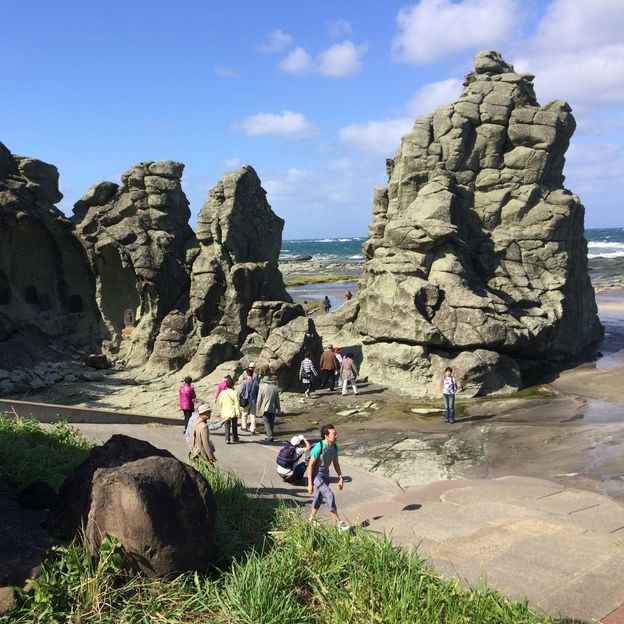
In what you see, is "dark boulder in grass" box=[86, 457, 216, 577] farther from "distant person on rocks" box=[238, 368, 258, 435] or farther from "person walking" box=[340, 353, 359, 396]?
"person walking" box=[340, 353, 359, 396]

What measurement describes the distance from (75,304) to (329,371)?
13.8 m

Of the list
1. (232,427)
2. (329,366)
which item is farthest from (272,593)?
(329,366)

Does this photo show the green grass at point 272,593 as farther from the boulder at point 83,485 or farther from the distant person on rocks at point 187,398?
the distant person on rocks at point 187,398

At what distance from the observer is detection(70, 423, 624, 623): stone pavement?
6.97 metres

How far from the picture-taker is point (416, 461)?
14.4 meters

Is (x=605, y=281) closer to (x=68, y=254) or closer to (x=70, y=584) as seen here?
(x=68, y=254)

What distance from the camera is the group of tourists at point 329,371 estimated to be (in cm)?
2139

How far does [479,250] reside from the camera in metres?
26.0

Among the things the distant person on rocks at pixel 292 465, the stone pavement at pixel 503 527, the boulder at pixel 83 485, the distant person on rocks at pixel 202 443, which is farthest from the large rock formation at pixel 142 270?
the boulder at pixel 83 485

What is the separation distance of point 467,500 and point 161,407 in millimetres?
12980

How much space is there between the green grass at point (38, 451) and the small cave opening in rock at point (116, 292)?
15.4 metres

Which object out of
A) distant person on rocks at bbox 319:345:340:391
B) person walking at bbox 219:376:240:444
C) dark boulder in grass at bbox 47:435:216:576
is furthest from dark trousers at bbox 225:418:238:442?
dark boulder in grass at bbox 47:435:216:576

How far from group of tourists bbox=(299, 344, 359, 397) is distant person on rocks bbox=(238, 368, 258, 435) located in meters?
4.12

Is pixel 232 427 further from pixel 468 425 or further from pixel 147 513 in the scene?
pixel 147 513
